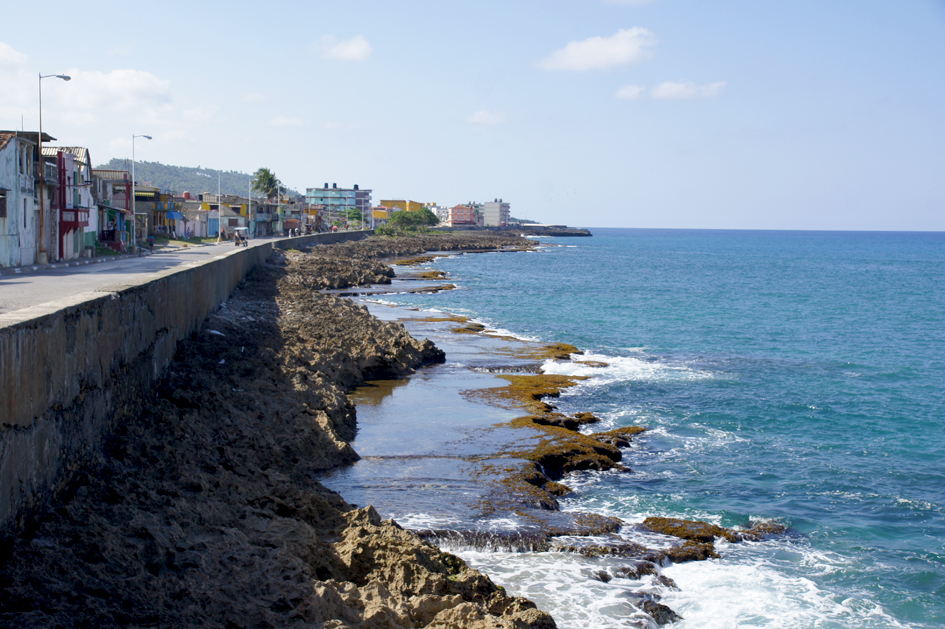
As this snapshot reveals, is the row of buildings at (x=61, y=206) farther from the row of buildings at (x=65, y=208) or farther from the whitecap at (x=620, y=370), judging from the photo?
the whitecap at (x=620, y=370)

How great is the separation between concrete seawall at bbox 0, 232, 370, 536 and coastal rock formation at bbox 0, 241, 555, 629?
0.29m

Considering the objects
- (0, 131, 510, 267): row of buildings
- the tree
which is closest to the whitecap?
(0, 131, 510, 267): row of buildings

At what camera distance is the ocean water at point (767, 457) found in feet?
35.4

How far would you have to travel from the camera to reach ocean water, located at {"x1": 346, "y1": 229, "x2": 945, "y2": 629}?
1079cm

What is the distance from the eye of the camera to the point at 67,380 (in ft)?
29.1

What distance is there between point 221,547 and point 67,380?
283 cm

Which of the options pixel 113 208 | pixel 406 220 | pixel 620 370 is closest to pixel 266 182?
pixel 406 220

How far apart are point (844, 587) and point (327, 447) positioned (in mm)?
8884

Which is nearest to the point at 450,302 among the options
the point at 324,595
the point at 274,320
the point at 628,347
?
the point at 628,347

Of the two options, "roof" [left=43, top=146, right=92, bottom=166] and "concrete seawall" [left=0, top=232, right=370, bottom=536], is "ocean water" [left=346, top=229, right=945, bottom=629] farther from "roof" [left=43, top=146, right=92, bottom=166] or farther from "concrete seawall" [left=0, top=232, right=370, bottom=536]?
"roof" [left=43, top=146, right=92, bottom=166]

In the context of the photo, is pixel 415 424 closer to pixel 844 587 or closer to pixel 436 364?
pixel 436 364

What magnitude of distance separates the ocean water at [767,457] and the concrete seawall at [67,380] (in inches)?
214

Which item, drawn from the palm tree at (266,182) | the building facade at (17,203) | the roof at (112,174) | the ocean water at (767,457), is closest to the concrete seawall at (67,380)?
the ocean water at (767,457)

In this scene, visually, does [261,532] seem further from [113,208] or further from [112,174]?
[112,174]
